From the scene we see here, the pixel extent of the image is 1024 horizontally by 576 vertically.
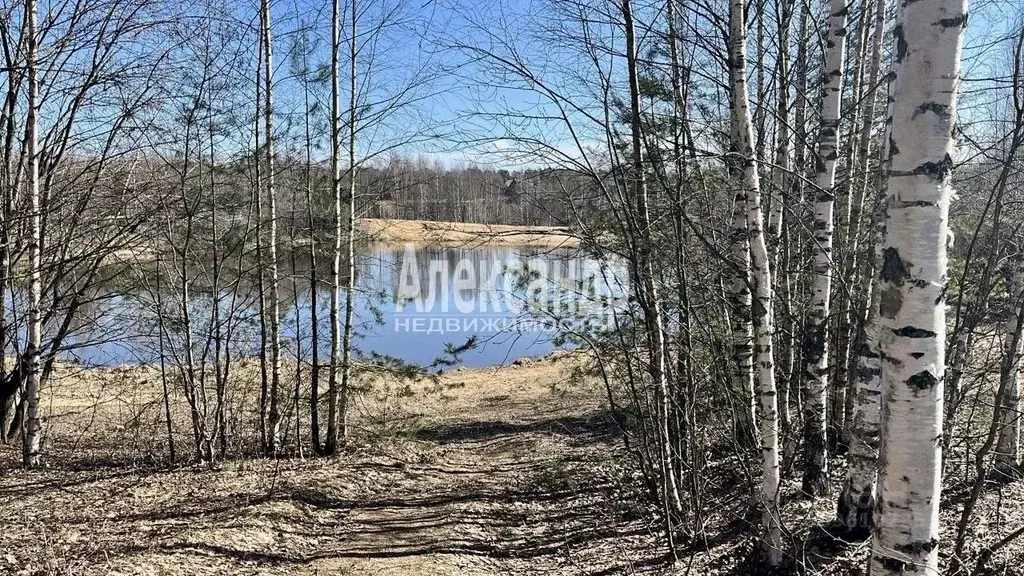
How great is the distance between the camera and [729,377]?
4.83m

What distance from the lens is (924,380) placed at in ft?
6.92

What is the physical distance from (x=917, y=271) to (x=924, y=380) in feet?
1.19

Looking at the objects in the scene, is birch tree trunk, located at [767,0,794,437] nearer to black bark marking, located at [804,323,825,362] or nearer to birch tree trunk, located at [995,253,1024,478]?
black bark marking, located at [804,323,825,362]

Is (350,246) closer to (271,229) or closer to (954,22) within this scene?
(271,229)

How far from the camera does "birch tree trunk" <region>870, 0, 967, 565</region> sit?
2.05 metres

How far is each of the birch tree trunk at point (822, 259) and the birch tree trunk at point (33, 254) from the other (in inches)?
243

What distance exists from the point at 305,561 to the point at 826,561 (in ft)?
12.1

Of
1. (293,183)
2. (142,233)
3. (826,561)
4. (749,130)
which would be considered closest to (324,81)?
(293,183)

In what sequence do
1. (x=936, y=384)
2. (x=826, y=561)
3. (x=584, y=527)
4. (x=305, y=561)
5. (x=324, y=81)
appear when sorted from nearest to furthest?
(x=936, y=384) < (x=826, y=561) < (x=305, y=561) < (x=584, y=527) < (x=324, y=81)

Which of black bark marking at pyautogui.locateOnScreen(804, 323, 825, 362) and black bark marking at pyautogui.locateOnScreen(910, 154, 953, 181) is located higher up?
black bark marking at pyautogui.locateOnScreen(910, 154, 953, 181)

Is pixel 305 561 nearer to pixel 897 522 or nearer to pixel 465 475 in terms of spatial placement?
pixel 465 475

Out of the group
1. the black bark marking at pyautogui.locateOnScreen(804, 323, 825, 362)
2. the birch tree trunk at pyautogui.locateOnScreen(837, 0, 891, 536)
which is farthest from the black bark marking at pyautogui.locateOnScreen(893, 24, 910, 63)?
the black bark marking at pyautogui.locateOnScreen(804, 323, 825, 362)

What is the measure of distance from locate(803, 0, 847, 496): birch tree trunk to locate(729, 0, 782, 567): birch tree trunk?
1.13m

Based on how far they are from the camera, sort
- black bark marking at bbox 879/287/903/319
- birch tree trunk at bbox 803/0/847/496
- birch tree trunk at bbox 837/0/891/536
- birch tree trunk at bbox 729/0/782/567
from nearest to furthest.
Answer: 1. black bark marking at bbox 879/287/903/319
2. birch tree trunk at bbox 729/0/782/567
3. birch tree trunk at bbox 837/0/891/536
4. birch tree trunk at bbox 803/0/847/496
